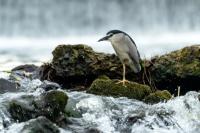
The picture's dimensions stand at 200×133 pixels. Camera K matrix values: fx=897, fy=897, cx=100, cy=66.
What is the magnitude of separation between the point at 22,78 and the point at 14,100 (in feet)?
9.83

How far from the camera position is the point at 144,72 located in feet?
42.4

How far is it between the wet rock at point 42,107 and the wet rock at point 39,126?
0.66 meters

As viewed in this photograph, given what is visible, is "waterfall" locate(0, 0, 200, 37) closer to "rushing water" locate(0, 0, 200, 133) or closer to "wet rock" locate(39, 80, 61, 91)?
"rushing water" locate(0, 0, 200, 133)

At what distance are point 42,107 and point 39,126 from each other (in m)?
0.89

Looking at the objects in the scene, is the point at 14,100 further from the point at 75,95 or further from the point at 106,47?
the point at 106,47

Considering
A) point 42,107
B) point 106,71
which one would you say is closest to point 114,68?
point 106,71

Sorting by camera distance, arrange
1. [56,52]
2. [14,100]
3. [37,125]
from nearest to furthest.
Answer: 1. [37,125]
2. [14,100]
3. [56,52]

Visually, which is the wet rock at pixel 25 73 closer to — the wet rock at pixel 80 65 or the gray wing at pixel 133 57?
the wet rock at pixel 80 65

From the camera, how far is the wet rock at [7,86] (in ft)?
40.7

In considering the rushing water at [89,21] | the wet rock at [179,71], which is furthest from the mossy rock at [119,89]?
the rushing water at [89,21]

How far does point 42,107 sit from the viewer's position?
412 inches

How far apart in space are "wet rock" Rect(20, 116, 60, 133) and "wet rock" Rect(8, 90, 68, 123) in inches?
25.9

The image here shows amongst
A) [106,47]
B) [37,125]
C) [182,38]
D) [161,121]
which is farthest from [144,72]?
[182,38]

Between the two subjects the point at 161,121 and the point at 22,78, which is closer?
the point at 161,121
